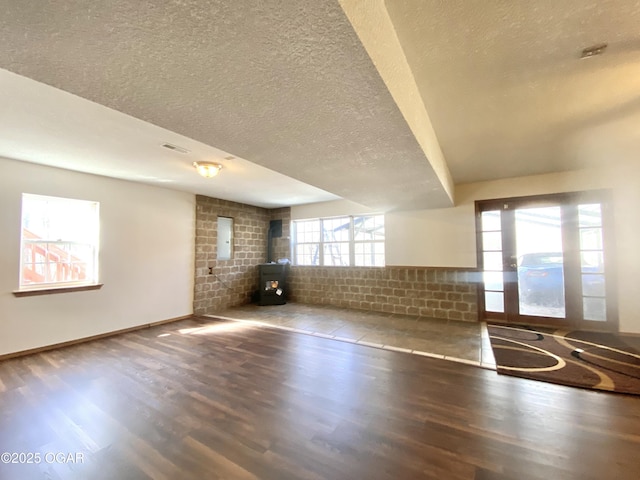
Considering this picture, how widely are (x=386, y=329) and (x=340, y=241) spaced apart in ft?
8.22

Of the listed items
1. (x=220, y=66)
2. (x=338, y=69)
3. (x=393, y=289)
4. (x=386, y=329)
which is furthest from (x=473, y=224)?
(x=220, y=66)

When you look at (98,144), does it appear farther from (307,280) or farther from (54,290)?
(307,280)

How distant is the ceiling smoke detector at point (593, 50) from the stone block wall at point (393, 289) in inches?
141

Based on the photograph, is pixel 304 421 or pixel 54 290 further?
pixel 54 290

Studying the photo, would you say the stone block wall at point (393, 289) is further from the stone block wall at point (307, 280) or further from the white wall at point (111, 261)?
the white wall at point (111, 261)

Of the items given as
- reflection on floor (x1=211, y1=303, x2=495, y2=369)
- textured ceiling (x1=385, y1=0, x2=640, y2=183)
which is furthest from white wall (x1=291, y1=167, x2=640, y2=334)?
reflection on floor (x1=211, y1=303, x2=495, y2=369)

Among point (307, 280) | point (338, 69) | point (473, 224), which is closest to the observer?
point (338, 69)

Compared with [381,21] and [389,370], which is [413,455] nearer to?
[389,370]

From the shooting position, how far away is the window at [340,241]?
18.5 feet

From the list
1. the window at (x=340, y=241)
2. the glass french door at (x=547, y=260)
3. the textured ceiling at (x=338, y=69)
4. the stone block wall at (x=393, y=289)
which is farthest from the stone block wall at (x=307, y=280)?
the textured ceiling at (x=338, y=69)

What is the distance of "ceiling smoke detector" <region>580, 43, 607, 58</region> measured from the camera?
1.44m

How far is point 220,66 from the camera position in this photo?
1.11 m

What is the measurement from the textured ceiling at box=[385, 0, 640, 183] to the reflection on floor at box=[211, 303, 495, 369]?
7.89 ft

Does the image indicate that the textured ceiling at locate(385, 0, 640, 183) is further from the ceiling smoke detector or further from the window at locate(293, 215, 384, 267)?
the window at locate(293, 215, 384, 267)
